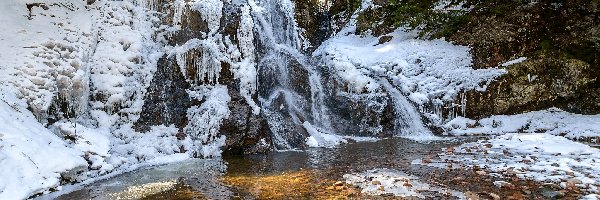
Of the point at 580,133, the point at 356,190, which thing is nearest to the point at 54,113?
the point at 356,190

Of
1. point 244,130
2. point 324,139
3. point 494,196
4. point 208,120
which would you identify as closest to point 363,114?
point 324,139

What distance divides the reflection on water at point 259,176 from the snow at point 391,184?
237mm

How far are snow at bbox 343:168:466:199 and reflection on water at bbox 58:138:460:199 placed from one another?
0.24m

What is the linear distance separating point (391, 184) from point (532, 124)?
6.89m

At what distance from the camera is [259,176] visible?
616 centimetres

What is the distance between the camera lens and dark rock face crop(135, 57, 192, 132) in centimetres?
889

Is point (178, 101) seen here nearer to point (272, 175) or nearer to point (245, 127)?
point (245, 127)

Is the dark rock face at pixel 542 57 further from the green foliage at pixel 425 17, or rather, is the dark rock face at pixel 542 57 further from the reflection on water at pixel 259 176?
the reflection on water at pixel 259 176

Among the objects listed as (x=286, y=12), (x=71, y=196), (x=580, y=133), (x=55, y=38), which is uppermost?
(x=286, y=12)

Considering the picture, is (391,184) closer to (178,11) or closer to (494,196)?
(494,196)

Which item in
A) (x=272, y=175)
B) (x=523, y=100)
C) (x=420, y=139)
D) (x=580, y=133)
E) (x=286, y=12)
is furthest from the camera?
(x=286, y=12)

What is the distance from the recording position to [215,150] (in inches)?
328

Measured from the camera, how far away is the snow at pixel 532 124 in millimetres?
9383

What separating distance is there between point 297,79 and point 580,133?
23.1 feet
